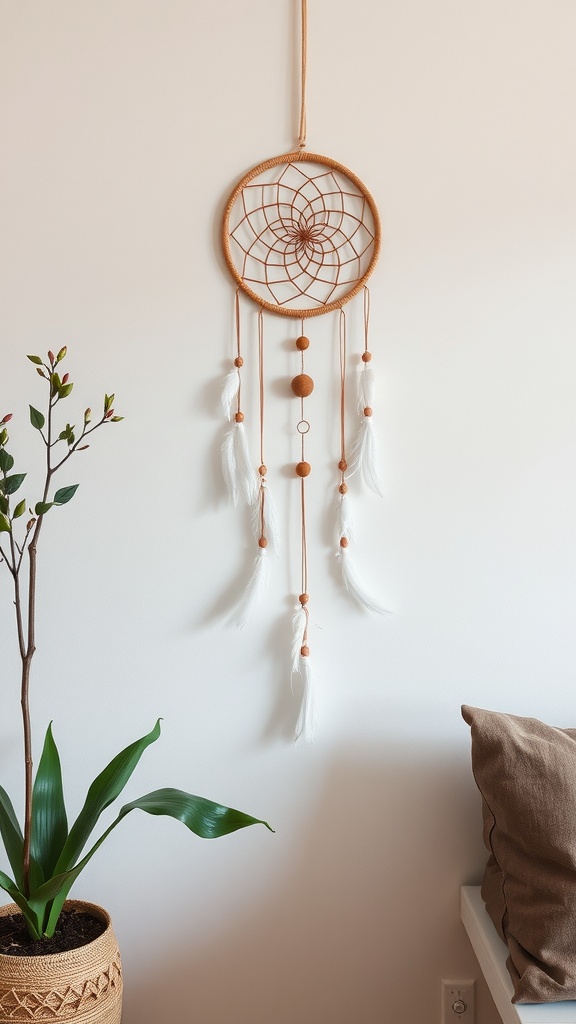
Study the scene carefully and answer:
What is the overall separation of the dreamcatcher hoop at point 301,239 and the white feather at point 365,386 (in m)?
0.13

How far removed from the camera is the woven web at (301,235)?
60.1 inches

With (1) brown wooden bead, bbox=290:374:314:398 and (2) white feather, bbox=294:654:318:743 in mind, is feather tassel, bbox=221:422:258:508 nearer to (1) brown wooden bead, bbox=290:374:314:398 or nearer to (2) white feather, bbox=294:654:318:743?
(1) brown wooden bead, bbox=290:374:314:398

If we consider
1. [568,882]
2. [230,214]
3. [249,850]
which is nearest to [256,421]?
[230,214]

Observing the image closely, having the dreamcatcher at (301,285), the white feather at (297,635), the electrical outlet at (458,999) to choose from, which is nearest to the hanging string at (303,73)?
the dreamcatcher at (301,285)

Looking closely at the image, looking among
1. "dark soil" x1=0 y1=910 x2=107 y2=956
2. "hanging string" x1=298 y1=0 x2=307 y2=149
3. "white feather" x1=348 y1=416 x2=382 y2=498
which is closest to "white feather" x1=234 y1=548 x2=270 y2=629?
"white feather" x1=348 y1=416 x2=382 y2=498

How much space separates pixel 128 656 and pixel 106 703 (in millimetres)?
98

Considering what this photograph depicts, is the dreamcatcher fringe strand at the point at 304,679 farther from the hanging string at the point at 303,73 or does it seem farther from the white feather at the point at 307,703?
the hanging string at the point at 303,73

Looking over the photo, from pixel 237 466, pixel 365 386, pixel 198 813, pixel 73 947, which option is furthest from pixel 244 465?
pixel 73 947

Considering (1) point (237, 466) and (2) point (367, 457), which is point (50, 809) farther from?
(2) point (367, 457)

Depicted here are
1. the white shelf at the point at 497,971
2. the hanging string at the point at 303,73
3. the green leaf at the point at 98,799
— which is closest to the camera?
the white shelf at the point at 497,971

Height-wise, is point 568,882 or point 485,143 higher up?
point 485,143

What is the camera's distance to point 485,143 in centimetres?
153

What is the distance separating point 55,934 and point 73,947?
0.18 feet

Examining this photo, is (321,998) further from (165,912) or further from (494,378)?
(494,378)
